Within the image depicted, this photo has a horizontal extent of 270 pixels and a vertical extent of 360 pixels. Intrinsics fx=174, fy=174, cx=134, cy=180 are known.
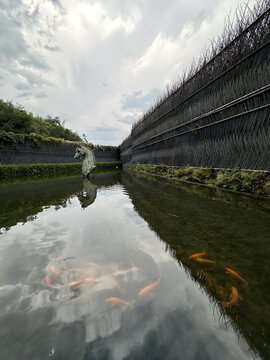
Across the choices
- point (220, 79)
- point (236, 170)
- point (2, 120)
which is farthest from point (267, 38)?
point (2, 120)

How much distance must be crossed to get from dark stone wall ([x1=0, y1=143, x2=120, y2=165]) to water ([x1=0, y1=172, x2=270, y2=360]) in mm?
17237

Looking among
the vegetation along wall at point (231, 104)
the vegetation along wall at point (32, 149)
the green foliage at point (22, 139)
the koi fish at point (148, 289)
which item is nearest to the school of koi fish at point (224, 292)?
the koi fish at point (148, 289)

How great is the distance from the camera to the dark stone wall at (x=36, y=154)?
15906 mm

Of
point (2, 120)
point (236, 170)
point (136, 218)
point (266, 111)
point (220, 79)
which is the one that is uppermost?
point (2, 120)

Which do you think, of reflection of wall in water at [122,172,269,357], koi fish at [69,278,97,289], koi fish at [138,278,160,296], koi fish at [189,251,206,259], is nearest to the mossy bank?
reflection of wall in water at [122,172,269,357]

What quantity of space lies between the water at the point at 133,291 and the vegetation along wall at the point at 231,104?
2597mm

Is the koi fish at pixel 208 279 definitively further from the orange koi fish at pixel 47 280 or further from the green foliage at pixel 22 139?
the green foliage at pixel 22 139

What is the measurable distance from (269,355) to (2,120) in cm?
3620

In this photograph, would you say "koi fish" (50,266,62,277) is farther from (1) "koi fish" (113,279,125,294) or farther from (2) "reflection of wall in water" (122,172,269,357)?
(2) "reflection of wall in water" (122,172,269,357)

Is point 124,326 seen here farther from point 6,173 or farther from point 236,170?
point 6,173

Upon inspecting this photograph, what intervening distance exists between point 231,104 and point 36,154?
746 inches

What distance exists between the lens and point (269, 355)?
0.67 metres

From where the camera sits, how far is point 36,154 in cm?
1834

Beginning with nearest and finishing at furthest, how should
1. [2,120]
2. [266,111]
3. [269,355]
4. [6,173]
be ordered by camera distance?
[269,355] < [266,111] < [6,173] < [2,120]
